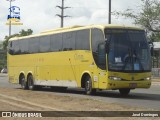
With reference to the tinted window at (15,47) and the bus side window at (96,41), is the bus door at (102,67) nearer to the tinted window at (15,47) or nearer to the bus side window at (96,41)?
the bus side window at (96,41)

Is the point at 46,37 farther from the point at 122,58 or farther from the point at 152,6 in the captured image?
the point at 152,6

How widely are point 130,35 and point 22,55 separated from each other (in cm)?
1038

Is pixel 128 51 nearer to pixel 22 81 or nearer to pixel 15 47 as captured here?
pixel 22 81

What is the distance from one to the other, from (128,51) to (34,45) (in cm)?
886

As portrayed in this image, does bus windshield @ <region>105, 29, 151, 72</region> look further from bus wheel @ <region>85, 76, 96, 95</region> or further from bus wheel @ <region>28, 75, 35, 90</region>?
bus wheel @ <region>28, 75, 35, 90</region>

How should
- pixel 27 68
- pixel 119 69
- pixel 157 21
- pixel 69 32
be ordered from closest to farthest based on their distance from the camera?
1. pixel 119 69
2. pixel 69 32
3. pixel 27 68
4. pixel 157 21

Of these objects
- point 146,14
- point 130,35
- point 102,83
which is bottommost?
point 102,83

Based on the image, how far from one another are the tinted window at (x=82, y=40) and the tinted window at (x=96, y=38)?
48 cm

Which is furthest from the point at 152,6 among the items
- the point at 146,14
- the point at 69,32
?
the point at 69,32

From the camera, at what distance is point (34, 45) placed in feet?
98.8

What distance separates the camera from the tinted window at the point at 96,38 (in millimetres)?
23047

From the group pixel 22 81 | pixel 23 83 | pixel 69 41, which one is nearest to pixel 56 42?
pixel 69 41

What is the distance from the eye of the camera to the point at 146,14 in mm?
57156

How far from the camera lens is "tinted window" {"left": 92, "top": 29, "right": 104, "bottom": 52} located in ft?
75.6
